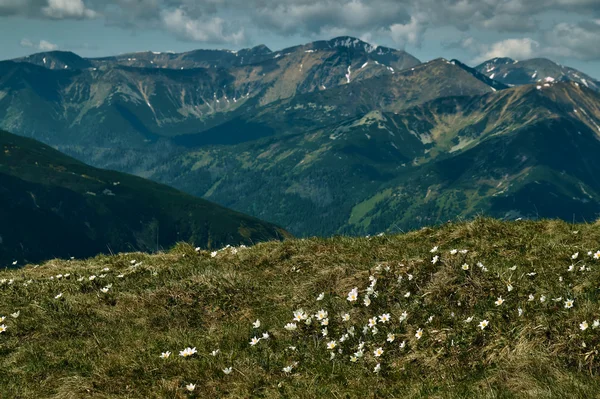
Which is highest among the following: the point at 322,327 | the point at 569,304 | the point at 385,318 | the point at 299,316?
the point at 569,304

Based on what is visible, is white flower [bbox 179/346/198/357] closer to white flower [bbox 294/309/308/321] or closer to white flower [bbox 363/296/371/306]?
white flower [bbox 294/309/308/321]

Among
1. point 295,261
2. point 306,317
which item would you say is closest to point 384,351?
point 306,317

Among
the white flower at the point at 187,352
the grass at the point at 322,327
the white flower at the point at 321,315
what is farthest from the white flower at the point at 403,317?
the white flower at the point at 187,352

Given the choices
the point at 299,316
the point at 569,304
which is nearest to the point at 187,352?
the point at 299,316

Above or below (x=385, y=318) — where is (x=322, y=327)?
below

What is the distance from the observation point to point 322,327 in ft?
36.8

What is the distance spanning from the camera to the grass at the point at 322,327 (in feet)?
29.3

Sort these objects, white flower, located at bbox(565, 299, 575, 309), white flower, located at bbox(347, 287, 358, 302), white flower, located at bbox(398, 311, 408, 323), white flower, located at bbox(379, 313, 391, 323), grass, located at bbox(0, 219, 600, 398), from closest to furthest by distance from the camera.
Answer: grass, located at bbox(0, 219, 600, 398), white flower, located at bbox(565, 299, 575, 309), white flower, located at bbox(398, 311, 408, 323), white flower, located at bbox(379, 313, 391, 323), white flower, located at bbox(347, 287, 358, 302)

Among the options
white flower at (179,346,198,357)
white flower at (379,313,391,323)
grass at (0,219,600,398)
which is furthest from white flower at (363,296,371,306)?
white flower at (179,346,198,357)

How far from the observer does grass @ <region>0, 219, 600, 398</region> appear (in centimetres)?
894

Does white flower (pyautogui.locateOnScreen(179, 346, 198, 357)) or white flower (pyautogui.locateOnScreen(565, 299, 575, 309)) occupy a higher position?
white flower (pyautogui.locateOnScreen(565, 299, 575, 309))

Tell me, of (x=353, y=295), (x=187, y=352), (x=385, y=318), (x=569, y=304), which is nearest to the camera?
(x=569, y=304)

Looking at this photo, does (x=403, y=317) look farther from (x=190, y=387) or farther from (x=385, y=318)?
(x=190, y=387)

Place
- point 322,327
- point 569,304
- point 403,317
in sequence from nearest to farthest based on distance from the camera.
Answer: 1. point 569,304
2. point 403,317
3. point 322,327
